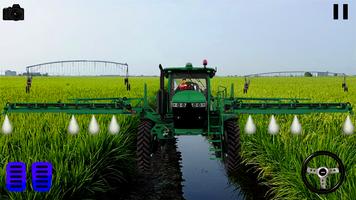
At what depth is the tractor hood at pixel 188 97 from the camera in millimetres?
8867

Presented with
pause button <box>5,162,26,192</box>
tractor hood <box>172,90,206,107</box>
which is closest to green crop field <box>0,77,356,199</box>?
pause button <box>5,162,26,192</box>

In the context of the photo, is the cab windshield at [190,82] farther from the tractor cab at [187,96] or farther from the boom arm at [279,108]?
the boom arm at [279,108]

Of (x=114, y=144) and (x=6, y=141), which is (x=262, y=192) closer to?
(x=114, y=144)

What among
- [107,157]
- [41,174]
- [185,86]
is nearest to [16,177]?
[41,174]

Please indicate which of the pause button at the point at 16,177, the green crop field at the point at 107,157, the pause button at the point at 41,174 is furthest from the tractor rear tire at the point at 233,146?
the pause button at the point at 16,177

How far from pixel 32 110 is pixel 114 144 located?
8.83 ft

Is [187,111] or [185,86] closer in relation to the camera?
[187,111]

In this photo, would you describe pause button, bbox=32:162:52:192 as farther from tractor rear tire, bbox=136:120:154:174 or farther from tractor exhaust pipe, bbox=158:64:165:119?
tractor exhaust pipe, bbox=158:64:165:119

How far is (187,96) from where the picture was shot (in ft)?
29.4

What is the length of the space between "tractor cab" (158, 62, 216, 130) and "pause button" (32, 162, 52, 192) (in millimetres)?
4529

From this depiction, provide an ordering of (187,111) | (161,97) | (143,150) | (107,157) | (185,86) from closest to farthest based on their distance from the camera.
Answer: (107,157) → (143,150) → (187,111) → (161,97) → (185,86)

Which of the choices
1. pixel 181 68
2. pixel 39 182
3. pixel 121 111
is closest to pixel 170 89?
pixel 181 68

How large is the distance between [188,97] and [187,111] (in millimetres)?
299

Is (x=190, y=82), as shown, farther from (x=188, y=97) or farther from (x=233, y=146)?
(x=233, y=146)
